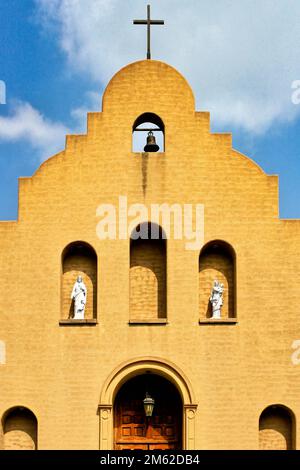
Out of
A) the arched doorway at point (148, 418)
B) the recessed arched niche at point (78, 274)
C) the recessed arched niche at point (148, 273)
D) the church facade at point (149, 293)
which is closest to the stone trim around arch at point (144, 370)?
the church facade at point (149, 293)

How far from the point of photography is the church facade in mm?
30250

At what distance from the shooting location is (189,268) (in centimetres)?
3114

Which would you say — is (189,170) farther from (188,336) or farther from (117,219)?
(188,336)

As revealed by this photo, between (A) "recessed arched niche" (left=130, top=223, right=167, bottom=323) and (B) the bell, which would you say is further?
(B) the bell

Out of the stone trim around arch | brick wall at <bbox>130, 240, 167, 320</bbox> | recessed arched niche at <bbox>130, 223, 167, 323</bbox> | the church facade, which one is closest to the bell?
the church facade

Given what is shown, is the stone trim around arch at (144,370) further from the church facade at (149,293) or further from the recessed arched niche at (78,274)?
the recessed arched niche at (78,274)

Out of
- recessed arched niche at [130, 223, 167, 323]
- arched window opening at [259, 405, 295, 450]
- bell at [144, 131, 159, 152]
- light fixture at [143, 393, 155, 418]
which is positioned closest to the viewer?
arched window opening at [259, 405, 295, 450]

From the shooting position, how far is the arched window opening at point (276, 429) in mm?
30500

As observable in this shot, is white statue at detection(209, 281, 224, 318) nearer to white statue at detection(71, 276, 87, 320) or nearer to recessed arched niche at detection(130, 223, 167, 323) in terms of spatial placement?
recessed arched niche at detection(130, 223, 167, 323)

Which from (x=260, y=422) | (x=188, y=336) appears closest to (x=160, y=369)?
(x=188, y=336)

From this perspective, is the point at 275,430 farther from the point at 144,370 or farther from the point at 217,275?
the point at 217,275

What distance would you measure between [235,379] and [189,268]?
3323 mm

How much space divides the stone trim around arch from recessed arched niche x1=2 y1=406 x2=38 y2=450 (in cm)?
195

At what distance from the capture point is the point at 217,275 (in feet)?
104
